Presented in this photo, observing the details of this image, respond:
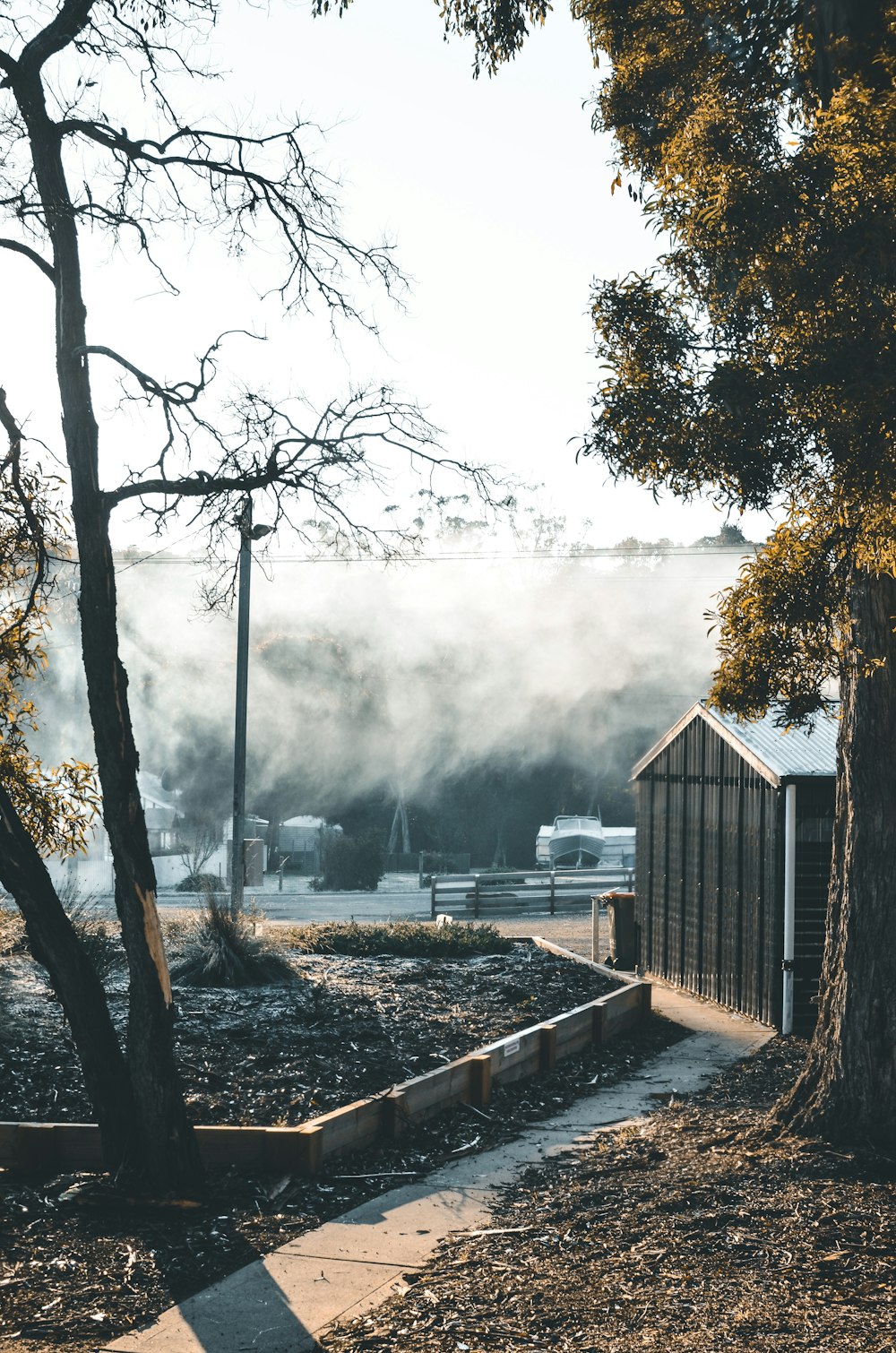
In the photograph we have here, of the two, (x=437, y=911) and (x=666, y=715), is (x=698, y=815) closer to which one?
(x=437, y=911)

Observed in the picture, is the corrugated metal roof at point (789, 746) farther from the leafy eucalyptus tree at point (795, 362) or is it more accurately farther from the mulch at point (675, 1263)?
the mulch at point (675, 1263)

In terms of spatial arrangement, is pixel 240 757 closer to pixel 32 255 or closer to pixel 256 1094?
pixel 256 1094

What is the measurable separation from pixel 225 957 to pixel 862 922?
293 inches

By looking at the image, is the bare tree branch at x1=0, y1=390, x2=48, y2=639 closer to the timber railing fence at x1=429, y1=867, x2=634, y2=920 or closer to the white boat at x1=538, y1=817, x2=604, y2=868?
the timber railing fence at x1=429, y1=867, x2=634, y2=920

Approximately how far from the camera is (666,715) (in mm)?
45625

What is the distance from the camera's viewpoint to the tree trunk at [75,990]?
6969 mm

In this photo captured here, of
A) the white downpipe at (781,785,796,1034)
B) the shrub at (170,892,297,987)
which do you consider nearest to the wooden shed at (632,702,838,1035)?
the white downpipe at (781,785,796,1034)

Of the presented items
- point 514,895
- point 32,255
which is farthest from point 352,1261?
point 514,895

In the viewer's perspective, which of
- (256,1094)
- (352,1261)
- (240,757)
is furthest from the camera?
(240,757)

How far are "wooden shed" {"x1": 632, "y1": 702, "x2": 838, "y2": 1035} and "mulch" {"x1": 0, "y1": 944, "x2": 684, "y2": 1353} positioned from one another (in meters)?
1.37

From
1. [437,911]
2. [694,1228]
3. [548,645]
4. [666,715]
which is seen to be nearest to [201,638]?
[548,645]

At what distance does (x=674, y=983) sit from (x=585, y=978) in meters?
2.59

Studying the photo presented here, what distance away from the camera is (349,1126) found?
8195 millimetres

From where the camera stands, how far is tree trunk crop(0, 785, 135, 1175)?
6.97 m
